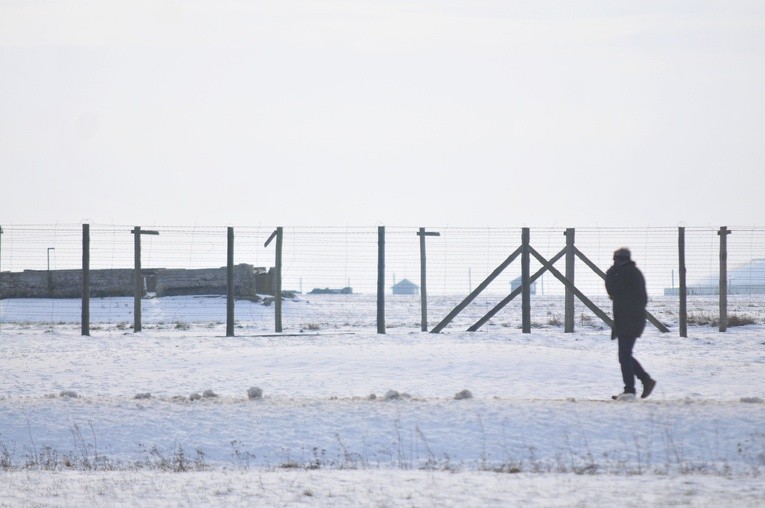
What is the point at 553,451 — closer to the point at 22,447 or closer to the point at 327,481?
the point at 327,481

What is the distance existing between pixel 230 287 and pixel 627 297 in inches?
446

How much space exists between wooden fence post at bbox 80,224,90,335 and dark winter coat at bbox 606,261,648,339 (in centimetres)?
1265

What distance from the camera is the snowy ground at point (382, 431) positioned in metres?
7.02

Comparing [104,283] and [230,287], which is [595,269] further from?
[104,283]

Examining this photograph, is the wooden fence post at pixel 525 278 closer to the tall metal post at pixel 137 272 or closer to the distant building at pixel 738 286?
the distant building at pixel 738 286

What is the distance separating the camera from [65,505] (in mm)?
6703

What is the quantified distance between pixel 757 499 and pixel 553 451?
92.4 inches

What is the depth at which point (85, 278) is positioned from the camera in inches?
819

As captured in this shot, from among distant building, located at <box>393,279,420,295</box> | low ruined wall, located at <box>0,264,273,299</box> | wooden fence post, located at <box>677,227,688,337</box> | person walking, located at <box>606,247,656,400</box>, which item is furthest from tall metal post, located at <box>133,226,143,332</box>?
distant building, located at <box>393,279,420,295</box>

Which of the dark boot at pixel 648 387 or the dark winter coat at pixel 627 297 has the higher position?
the dark winter coat at pixel 627 297

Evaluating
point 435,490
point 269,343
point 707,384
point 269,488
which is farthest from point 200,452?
point 269,343

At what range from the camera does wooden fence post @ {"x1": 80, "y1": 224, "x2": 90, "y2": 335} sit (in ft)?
67.7

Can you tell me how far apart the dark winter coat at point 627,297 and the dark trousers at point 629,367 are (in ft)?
0.29

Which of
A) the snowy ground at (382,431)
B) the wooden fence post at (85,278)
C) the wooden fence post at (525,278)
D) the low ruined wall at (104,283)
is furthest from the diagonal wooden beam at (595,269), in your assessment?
the low ruined wall at (104,283)
